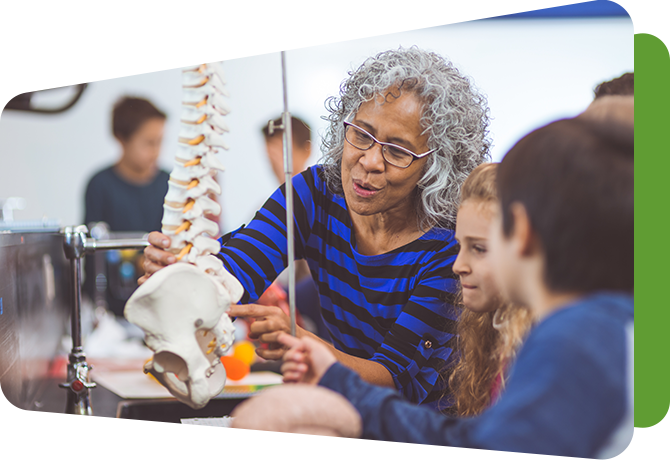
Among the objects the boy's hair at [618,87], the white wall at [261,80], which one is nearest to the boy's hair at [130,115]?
the white wall at [261,80]

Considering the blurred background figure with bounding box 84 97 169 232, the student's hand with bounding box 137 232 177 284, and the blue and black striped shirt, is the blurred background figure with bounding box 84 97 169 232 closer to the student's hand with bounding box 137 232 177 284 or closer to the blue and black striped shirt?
the blue and black striped shirt

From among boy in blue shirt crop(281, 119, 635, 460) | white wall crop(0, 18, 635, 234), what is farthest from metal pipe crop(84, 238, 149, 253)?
white wall crop(0, 18, 635, 234)

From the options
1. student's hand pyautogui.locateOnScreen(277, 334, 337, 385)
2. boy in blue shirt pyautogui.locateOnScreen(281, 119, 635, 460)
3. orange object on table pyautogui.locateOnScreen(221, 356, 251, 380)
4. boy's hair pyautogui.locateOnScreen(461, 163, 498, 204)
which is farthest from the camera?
orange object on table pyautogui.locateOnScreen(221, 356, 251, 380)

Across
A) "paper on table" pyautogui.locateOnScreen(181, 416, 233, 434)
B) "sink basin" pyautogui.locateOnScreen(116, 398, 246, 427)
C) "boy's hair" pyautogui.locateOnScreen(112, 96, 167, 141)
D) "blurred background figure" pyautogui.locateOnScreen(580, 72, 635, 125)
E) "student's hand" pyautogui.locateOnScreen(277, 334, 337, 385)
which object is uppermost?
"boy's hair" pyautogui.locateOnScreen(112, 96, 167, 141)

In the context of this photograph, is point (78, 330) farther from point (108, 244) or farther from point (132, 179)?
point (132, 179)

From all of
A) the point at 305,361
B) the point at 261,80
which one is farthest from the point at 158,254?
the point at 261,80

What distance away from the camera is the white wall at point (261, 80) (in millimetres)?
4266

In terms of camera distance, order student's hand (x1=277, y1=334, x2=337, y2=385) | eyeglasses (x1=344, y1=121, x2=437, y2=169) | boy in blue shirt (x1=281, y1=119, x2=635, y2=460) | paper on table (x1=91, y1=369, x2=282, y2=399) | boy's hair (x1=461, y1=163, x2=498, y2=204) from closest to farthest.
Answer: boy in blue shirt (x1=281, y1=119, x2=635, y2=460)
student's hand (x1=277, y1=334, x2=337, y2=385)
boy's hair (x1=461, y1=163, x2=498, y2=204)
eyeglasses (x1=344, y1=121, x2=437, y2=169)
paper on table (x1=91, y1=369, x2=282, y2=399)

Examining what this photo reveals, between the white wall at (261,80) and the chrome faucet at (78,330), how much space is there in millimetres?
2789

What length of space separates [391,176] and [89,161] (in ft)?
11.7

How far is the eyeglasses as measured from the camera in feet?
4.17

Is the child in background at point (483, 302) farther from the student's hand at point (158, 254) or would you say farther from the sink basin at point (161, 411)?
the sink basin at point (161, 411)

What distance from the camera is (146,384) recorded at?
5.78 ft

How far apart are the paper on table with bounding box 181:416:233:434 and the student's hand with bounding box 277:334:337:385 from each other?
377 millimetres
